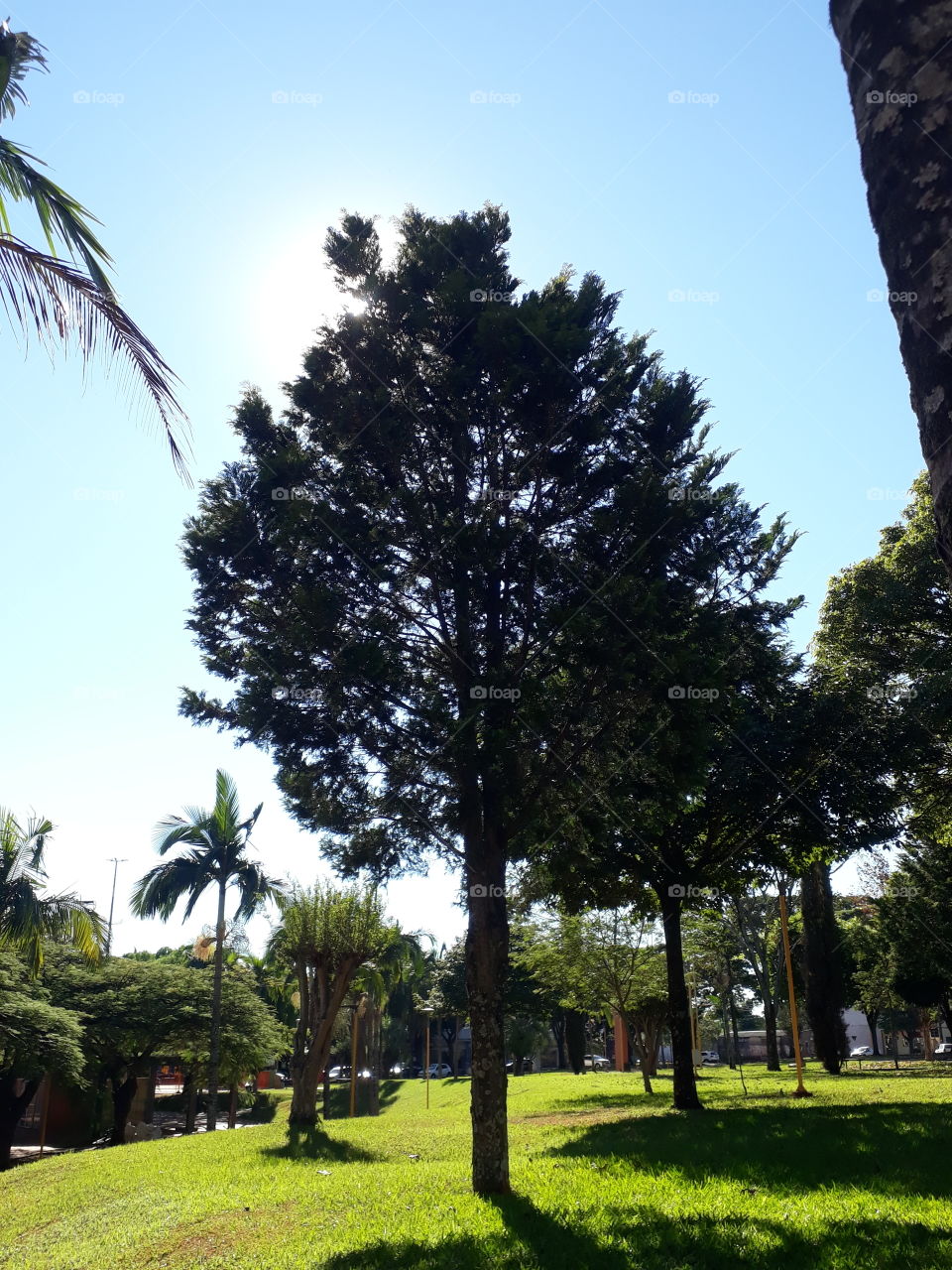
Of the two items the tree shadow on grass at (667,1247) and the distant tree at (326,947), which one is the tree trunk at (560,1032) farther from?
the tree shadow on grass at (667,1247)

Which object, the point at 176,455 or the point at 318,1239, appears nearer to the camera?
the point at 176,455

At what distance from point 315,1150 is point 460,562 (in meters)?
13.0

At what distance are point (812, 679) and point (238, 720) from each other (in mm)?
14628

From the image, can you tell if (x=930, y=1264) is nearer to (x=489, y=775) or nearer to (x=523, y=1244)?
(x=523, y=1244)

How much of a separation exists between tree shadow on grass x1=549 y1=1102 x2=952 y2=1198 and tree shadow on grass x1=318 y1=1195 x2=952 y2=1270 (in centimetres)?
173

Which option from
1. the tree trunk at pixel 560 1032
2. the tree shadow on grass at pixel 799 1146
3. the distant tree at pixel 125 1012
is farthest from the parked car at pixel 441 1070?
the tree shadow on grass at pixel 799 1146

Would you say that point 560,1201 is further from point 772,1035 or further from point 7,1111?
point 772,1035

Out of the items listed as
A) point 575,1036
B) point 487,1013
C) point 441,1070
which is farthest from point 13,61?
point 441,1070

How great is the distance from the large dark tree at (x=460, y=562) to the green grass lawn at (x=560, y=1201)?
7.54ft

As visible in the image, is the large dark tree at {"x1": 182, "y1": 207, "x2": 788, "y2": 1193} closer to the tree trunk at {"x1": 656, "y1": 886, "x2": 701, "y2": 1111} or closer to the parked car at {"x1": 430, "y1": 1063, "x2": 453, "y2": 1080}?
the tree trunk at {"x1": 656, "y1": 886, "x2": 701, "y2": 1111}

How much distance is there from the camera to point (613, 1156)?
12.2 meters

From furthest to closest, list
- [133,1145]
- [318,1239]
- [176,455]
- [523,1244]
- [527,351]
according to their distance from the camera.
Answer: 1. [133,1145]
2. [527,351]
3. [318,1239]
4. [523,1244]
5. [176,455]

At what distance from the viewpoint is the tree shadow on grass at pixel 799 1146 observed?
955 cm

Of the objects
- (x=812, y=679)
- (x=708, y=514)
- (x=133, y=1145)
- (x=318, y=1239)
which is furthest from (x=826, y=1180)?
(x=133, y=1145)
